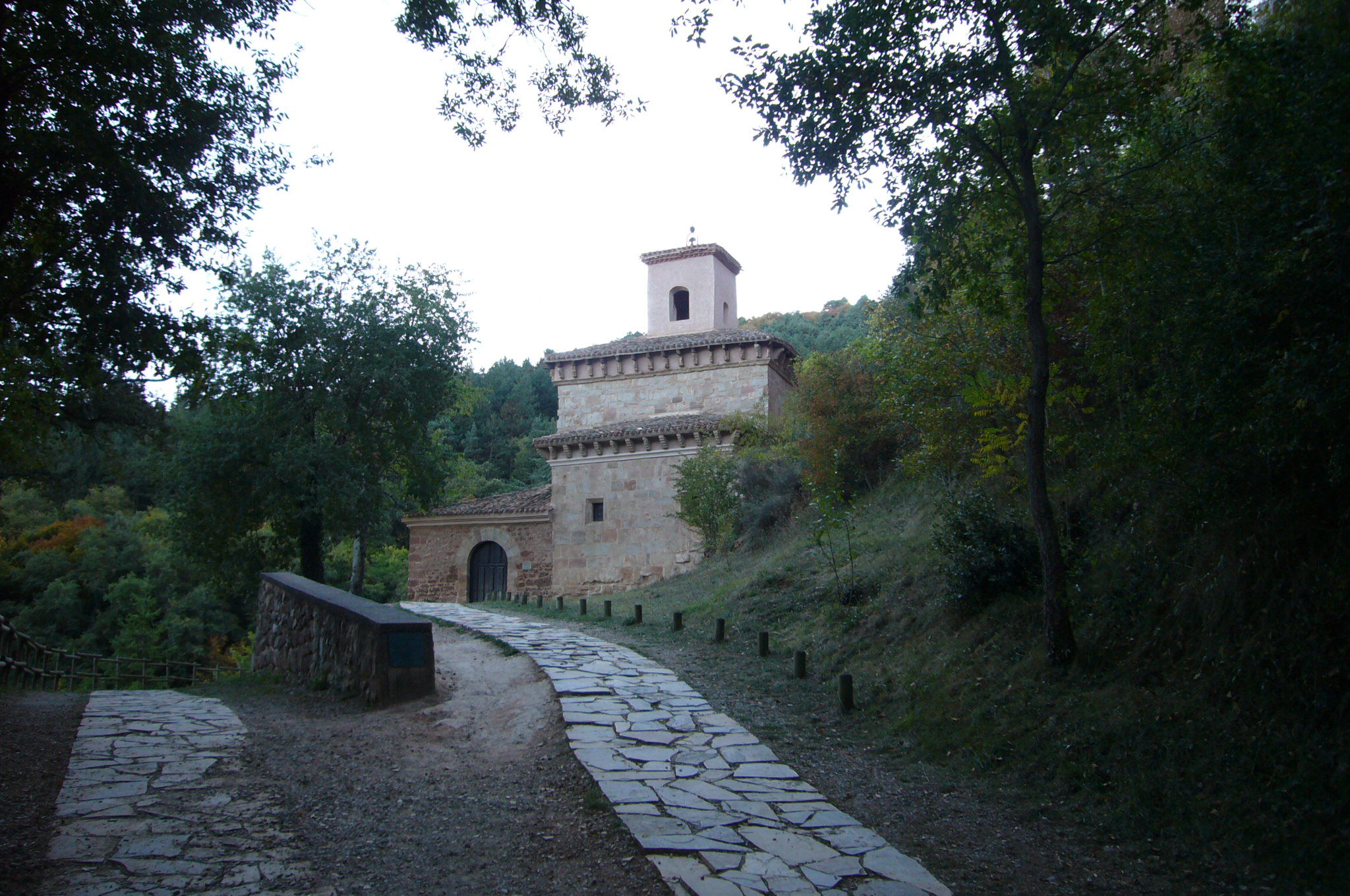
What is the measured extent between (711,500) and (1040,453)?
12818mm

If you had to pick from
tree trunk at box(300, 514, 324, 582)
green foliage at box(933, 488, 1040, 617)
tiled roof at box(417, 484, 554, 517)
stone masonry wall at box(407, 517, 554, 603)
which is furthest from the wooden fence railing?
green foliage at box(933, 488, 1040, 617)

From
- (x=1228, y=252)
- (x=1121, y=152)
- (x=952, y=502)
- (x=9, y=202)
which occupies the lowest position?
(x=952, y=502)

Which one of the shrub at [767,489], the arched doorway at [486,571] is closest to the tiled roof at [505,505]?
the arched doorway at [486,571]

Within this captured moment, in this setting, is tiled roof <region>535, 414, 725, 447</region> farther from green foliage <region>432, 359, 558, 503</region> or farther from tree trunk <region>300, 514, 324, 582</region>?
green foliage <region>432, 359, 558, 503</region>

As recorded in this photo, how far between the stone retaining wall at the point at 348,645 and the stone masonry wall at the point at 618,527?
1165 cm

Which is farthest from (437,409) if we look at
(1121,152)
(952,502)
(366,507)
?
(1121,152)

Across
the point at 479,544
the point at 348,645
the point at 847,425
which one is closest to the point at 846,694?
the point at 348,645

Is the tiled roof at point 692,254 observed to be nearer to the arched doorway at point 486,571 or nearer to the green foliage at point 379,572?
the arched doorway at point 486,571

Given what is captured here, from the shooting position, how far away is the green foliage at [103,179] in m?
5.49

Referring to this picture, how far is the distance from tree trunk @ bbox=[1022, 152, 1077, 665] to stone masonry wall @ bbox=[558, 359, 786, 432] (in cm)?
1495

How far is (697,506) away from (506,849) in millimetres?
14607

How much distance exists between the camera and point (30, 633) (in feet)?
79.5

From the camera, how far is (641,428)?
21.8 m

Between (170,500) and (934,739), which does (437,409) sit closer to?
(170,500)
